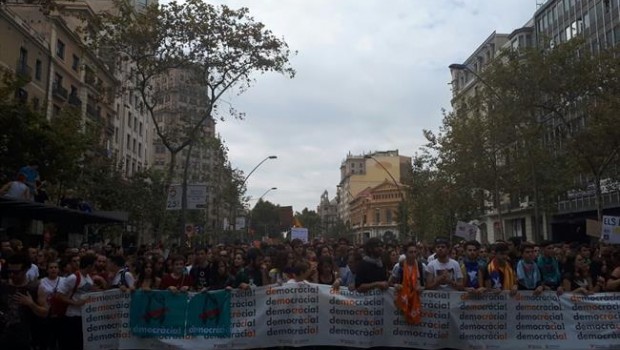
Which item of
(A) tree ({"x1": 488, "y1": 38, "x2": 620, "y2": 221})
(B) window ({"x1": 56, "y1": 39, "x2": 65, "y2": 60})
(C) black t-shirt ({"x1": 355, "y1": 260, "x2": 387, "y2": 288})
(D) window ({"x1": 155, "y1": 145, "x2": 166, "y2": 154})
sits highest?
(D) window ({"x1": 155, "y1": 145, "x2": 166, "y2": 154})

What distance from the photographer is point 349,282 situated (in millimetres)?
10555

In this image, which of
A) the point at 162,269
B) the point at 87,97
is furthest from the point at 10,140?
the point at 87,97

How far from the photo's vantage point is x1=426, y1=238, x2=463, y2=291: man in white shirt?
910 cm

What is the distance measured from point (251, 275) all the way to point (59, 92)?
35893 mm

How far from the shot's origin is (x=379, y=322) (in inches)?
347

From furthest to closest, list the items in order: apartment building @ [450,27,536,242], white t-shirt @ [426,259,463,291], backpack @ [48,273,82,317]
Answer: apartment building @ [450,27,536,242] → white t-shirt @ [426,259,463,291] → backpack @ [48,273,82,317]

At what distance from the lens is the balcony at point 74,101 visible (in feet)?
146

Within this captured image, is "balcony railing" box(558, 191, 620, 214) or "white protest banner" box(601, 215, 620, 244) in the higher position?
"balcony railing" box(558, 191, 620, 214)

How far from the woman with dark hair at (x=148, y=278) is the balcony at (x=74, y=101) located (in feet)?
123

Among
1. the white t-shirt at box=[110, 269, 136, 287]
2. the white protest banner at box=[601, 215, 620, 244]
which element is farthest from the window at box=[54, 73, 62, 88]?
the white protest banner at box=[601, 215, 620, 244]

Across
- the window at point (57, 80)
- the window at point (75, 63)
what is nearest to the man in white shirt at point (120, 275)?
the window at point (57, 80)

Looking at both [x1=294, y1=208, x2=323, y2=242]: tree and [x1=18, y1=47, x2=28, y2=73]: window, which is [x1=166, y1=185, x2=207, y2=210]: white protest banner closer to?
[x1=18, y1=47, x2=28, y2=73]: window

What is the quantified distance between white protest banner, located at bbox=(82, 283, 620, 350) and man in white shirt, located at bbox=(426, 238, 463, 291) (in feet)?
0.79

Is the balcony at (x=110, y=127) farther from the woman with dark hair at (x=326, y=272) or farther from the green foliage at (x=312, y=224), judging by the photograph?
the green foliage at (x=312, y=224)
